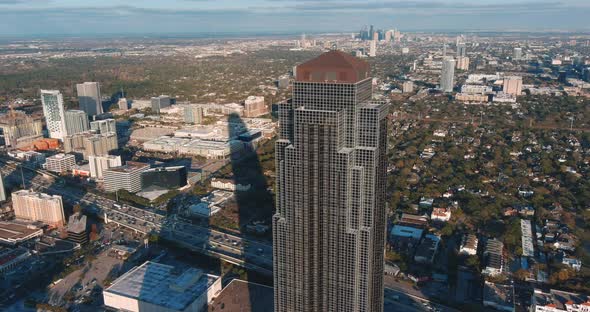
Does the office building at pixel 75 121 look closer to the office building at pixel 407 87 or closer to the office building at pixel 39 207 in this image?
the office building at pixel 39 207

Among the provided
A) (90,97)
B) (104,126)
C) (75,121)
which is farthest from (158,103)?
(104,126)

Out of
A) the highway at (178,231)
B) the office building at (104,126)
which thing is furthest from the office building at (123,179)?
the office building at (104,126)

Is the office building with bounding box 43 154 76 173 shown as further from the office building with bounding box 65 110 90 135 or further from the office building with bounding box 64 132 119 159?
the office building with bounding box 65 110 90 135

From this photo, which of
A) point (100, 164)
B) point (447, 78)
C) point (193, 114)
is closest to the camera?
point (100, 164)

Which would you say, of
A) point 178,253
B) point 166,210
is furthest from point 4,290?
point 166,210

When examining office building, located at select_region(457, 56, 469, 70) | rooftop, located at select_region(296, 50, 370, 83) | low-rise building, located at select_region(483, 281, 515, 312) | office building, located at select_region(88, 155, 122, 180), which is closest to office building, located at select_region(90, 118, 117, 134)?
office building, located at select_region(88, 155, 122, 180)

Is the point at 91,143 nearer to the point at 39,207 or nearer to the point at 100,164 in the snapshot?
the point at 100,164
